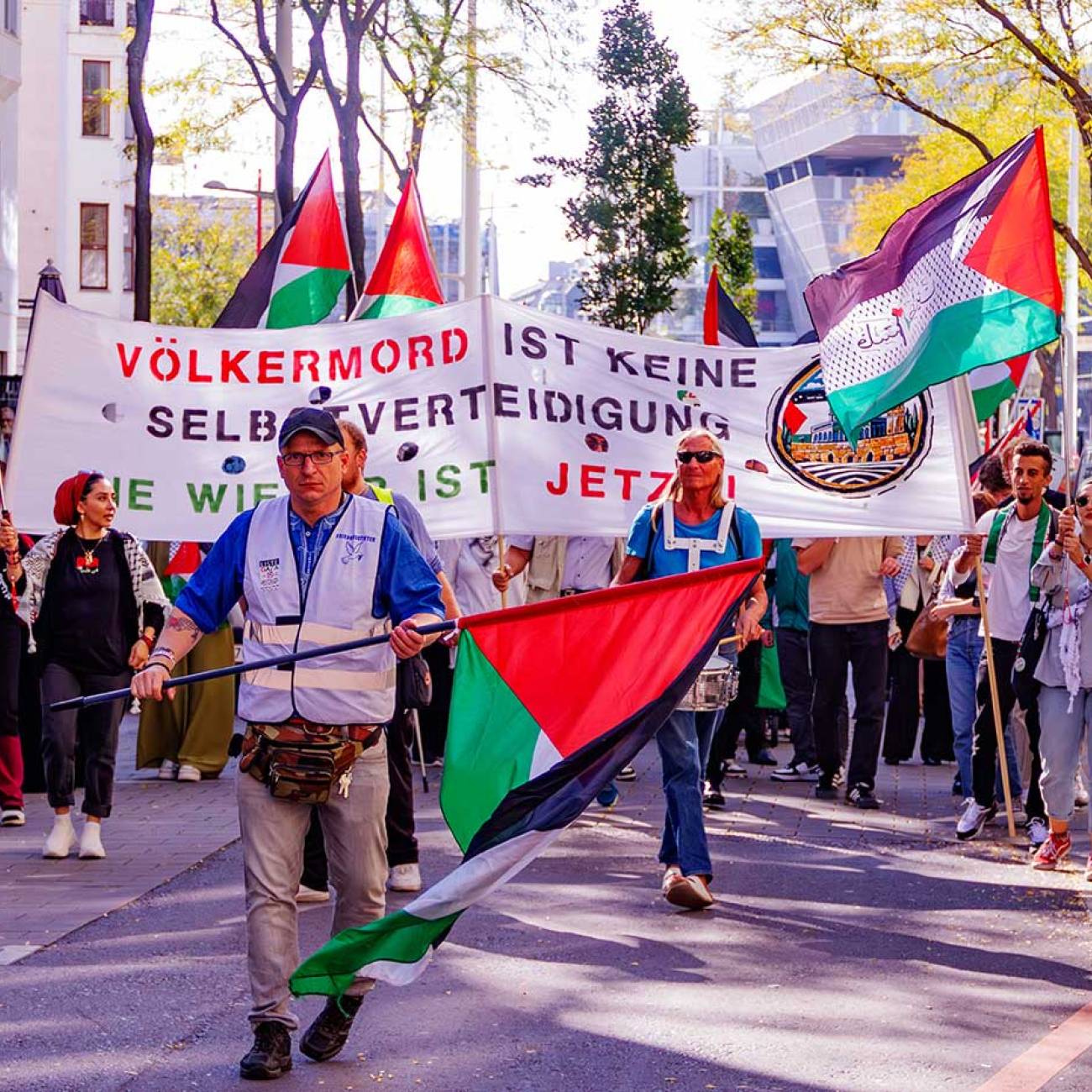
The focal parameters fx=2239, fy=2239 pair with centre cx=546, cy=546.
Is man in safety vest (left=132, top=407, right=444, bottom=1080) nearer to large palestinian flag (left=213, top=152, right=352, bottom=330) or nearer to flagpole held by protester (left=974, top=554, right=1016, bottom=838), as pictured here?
flagpole held by protester (left=974, top=554, right=1016, bottom=838)

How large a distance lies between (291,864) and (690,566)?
3.07m

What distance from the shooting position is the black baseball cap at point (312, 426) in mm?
6348

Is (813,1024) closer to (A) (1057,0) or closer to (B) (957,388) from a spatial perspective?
(B) (957,388)

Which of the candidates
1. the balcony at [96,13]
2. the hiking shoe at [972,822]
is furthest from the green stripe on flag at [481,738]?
the balcony at [96,13]

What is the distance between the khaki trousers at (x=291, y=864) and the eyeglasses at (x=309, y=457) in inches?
33.4

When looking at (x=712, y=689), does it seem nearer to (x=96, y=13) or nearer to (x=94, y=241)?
(x=94, y=241)

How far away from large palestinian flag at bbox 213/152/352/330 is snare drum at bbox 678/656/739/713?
5.06 metres

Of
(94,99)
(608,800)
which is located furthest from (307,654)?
(94,99)

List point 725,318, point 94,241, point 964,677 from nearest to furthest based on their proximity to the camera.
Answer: point 964,677
point 725,318
point 94,241

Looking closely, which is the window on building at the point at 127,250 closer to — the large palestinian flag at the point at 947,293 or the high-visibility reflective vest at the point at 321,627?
the large palestinian flag at the point at 947,293

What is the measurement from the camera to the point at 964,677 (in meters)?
11.5

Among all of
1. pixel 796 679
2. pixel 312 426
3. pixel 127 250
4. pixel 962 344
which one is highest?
pixel 127 250

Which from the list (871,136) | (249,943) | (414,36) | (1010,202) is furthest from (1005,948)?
(871,136)

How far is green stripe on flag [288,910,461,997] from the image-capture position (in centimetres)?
612
